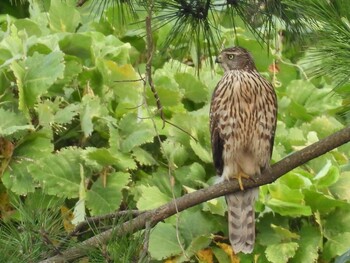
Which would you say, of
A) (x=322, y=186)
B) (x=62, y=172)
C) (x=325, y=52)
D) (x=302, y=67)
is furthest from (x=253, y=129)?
(x=302, y=67)

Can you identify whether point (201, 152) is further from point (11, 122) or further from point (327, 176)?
point (11, 122)

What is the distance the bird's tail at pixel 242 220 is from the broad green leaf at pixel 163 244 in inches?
9.8

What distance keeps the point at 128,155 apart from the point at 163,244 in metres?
0.53

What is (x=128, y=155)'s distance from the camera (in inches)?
215

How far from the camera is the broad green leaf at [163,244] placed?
5109mm

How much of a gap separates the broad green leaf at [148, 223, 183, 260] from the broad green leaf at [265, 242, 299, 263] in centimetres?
41

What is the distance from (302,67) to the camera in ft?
22.0

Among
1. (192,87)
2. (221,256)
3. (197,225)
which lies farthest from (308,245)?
(192,87)

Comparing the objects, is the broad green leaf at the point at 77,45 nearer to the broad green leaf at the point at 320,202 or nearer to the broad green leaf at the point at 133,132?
the broad green leaf at the point at 133,132

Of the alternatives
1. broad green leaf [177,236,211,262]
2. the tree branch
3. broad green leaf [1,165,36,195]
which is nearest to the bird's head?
broad green leaf [177,236,211,262]

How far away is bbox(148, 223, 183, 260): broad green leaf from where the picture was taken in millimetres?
5109

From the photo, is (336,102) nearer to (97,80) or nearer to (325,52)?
(97,80)

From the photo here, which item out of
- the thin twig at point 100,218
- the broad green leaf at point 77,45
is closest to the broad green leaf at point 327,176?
the broad green leaf at point 77,45

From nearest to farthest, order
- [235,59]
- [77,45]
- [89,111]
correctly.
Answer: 1. [235,59]
2. [89,111]
3. [77,45]
